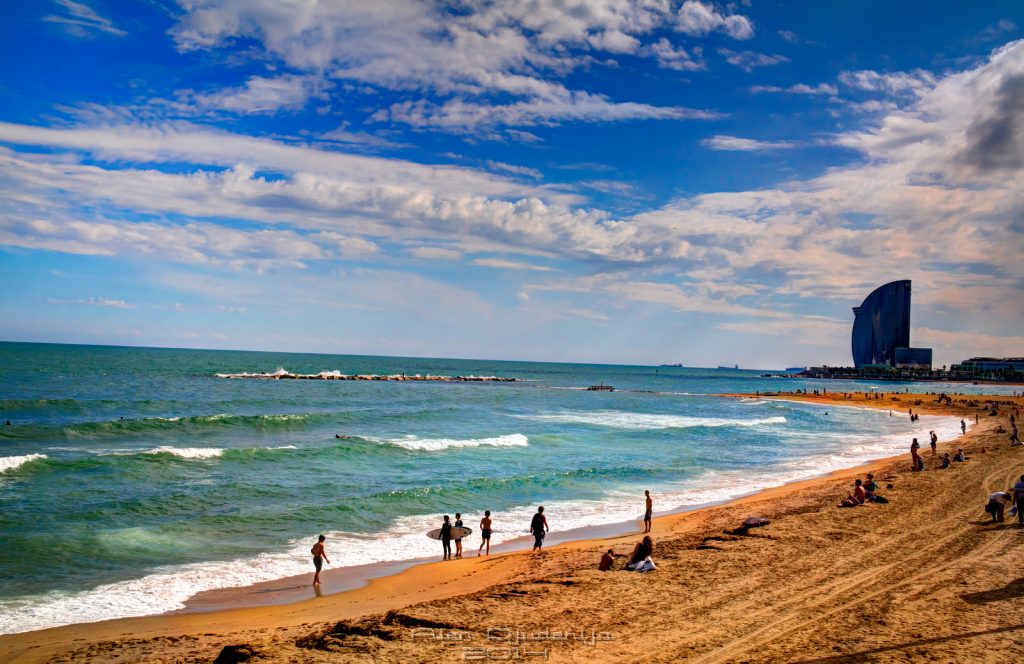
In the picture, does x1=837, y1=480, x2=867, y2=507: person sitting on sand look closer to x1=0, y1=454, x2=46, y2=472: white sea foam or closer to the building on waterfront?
x1=0, y1=454, x2=46, y2=472: white sea foam

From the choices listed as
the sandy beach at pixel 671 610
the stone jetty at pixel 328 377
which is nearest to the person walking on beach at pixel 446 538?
the sandy beach at pixel 671 610

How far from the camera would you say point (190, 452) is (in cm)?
2864

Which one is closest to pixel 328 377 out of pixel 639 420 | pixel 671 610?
pixel 639 420

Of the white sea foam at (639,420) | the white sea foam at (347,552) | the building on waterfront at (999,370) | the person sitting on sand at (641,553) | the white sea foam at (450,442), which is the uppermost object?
the building on waterfront at (999,370)

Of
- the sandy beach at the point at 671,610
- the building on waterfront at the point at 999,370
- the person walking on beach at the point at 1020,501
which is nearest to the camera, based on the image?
the sandy beach at the point at 671,610

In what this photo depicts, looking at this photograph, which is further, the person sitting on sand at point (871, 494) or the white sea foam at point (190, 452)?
the white sea foam at point (190, 452)

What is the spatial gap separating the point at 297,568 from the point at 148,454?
16.3 meters

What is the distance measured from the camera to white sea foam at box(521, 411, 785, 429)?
49.5m

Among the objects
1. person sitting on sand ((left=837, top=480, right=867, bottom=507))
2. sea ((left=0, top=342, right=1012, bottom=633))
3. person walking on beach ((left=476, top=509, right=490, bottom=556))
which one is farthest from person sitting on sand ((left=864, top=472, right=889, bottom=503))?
person walking on beach ((left=476, top=509, right=490, bottom=556))

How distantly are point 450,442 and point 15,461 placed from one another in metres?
18.8

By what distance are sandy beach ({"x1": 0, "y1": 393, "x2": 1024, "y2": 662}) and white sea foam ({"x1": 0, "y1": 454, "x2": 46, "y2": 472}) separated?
56.4 ft

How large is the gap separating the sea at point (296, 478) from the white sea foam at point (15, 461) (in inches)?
5.3

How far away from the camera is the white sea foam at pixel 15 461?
80.0 feet

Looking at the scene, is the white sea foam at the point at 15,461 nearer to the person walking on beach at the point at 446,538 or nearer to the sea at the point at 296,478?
the sea at the point at 296,478
